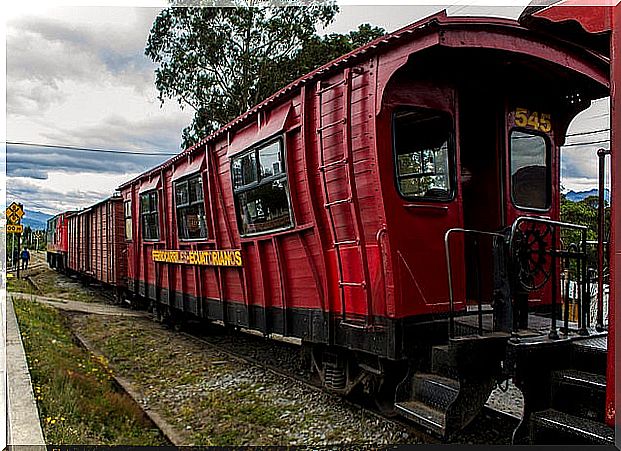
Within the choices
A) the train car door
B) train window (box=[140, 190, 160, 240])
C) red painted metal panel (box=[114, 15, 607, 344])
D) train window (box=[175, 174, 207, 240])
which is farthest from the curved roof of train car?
train window (box=[140, 190, 160, 240])

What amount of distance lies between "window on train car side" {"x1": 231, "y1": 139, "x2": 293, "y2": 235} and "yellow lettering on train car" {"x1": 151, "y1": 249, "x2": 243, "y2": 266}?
1.37ft

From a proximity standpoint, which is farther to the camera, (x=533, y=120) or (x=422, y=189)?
(x=533, y=120)

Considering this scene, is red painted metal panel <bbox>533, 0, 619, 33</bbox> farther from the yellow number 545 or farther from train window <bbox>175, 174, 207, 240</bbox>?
train window <bbox>175, 174, 207, 240</bbox>

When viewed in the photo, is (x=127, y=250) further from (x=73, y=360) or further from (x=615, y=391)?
(x=615, y=391)

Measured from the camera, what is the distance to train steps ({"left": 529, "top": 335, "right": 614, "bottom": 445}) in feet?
11.0

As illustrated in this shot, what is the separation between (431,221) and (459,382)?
132cm

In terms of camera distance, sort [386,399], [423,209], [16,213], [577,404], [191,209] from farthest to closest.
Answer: [16,213] < [191,209] < [386,399] < [423,209] < [577,404]

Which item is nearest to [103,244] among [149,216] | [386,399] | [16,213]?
A: [16,213]

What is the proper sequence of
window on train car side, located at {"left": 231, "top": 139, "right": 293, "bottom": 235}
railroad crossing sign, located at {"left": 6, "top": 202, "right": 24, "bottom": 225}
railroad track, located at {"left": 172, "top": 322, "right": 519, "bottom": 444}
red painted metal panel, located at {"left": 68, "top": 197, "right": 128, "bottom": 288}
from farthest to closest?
red painted metal panel, located at {"left": 68, "top": 197, "right": 128, "bottom": 288}
railroad crossing sign, located at {"left": 6, "top": 202, "right": 24, "bottom": 225}
window on train car side, located at {"left": 231, "top": 139, "right": 293, "bottom": 235}
railroad track, located at {"left": 172, "top": 322, "right": 519, "bottom": 444}

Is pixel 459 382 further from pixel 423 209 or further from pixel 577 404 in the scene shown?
pixel 423 209

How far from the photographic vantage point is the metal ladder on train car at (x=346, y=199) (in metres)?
4.91

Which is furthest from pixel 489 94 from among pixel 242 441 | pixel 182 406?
pixel 182 406

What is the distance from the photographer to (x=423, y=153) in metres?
5.07

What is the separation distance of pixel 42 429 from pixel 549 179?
522 cm
